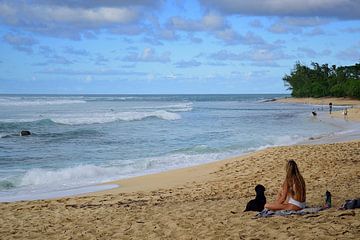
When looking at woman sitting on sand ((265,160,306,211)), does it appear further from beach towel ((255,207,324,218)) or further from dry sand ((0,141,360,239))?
dry sand ((0,141,360,239))

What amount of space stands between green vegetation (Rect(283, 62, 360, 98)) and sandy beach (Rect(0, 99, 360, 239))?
75923 millimetres

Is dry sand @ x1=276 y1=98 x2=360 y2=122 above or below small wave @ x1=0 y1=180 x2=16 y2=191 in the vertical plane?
above

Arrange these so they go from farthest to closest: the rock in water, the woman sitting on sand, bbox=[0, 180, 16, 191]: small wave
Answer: the rock in water
bbox=[0, 180, 16, 191]: small wave
the woman sitting on sand

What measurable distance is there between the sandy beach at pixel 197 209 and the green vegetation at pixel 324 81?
75923 mm

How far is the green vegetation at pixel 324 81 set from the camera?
296 feet

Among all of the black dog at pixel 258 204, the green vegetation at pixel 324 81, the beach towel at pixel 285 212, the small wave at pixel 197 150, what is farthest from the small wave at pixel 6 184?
the green vegetation at pixel 324 81

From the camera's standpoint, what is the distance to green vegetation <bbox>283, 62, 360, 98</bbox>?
90269mm

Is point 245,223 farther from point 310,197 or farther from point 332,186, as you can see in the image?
point 332,186

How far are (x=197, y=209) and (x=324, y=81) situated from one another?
341 feet

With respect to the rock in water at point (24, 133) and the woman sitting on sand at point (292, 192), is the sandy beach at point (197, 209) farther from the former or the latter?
the rock in water at point (24, 133)

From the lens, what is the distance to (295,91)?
391ft

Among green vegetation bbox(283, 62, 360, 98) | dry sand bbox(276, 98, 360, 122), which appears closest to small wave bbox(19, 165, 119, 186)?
dry sand bbox(276, 98, 360, 122)

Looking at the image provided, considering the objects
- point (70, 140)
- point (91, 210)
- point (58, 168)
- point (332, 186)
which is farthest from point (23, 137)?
point (332, 186)

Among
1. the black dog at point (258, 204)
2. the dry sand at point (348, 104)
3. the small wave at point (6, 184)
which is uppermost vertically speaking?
the black dog at point (258, 204)
